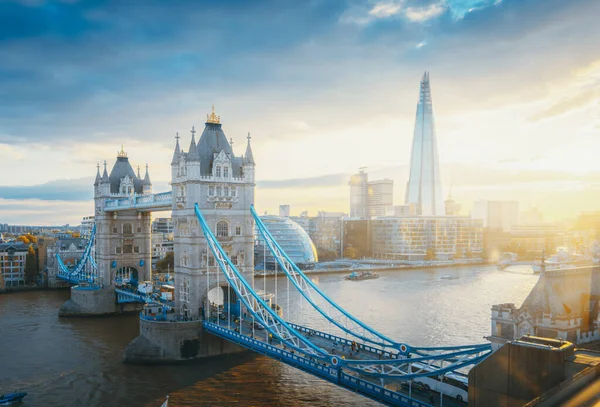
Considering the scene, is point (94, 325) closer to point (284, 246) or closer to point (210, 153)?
point (210, 153)

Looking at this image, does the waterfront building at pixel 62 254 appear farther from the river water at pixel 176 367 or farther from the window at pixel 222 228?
the window at pixel 222 228

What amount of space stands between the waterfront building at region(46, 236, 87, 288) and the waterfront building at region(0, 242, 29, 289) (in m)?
4.22

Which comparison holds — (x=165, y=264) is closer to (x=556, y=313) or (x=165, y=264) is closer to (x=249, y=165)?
(x=249, y=165)

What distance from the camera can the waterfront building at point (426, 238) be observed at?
506 feet

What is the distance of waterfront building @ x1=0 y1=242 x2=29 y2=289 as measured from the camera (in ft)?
291

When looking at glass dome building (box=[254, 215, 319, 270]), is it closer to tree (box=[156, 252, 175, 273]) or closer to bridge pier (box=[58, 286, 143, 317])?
tree (box=[156, 252, 175, 273])

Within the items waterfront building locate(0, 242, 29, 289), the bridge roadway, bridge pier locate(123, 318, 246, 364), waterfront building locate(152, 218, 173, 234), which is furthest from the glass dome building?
the bridge roadway

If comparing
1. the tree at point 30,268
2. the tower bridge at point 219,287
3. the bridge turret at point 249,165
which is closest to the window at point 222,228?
the tower bridge at point 219,287

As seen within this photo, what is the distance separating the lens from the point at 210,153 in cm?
4747

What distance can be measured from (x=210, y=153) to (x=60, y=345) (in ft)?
74.8

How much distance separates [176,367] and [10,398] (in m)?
11.4

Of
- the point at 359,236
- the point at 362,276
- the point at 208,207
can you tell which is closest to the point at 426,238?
the point at 359,236

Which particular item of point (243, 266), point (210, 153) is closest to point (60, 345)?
point (243, 266)

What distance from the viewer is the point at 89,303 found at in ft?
210
